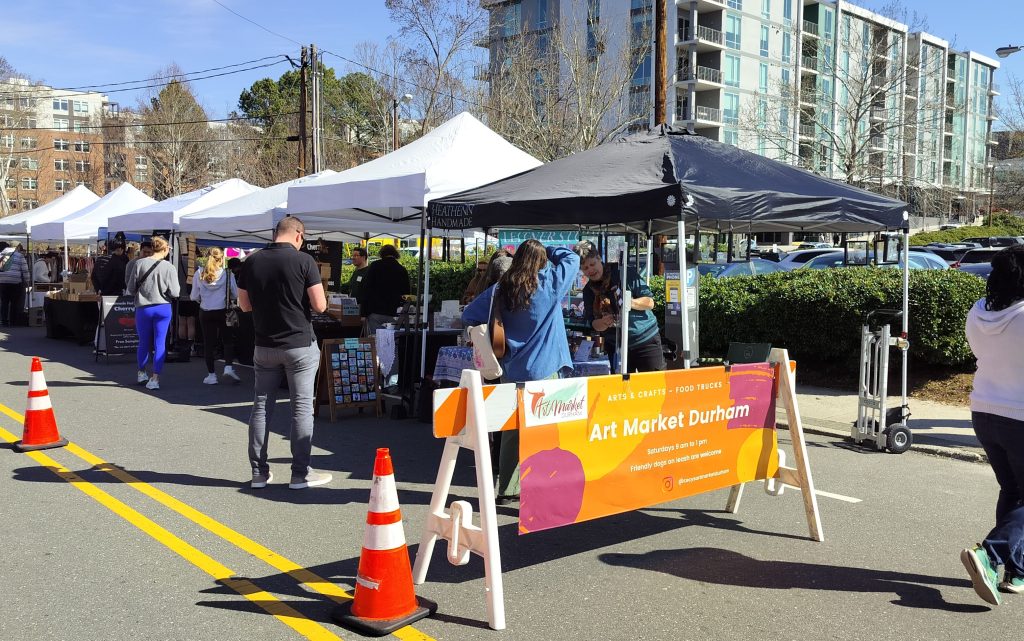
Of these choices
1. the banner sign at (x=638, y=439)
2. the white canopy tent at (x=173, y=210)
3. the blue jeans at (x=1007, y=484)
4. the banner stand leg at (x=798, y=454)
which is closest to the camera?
the blue jeans at (x=1007, y=484)

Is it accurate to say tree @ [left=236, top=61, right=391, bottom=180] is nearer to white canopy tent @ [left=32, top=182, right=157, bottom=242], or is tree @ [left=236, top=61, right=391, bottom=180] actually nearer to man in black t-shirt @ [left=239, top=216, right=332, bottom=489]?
white canopy tent @ [left=32, top=182, right=157, bottom=242]

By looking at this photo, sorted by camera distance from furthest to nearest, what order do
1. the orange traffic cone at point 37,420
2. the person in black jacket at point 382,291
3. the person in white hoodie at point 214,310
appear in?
the person in white hoodie at point 214,310, the person in black jacket at point 382,291, the orange traffic cone at point 37,420

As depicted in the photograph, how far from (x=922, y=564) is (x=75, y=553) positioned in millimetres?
4841

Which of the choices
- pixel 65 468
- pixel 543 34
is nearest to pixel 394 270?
pixel 65 468

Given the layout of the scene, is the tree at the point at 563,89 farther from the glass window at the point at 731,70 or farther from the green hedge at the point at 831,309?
the glass window at the point at 731,70

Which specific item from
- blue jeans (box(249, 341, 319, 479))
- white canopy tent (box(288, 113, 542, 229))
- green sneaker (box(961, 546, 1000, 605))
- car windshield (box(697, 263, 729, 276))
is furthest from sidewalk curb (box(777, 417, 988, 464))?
car windshield (box(697, 263, 729, 276))

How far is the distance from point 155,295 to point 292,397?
17.8ft

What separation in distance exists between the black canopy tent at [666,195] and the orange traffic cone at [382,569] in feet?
9.92

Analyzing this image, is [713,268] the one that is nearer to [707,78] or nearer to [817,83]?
[817,83]

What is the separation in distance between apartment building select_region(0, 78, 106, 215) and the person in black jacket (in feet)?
170

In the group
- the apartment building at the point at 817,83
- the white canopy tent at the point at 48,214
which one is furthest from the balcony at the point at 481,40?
the white canopy tent at the point at 48,214

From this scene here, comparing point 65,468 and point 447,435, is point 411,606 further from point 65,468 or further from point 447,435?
point 65,468

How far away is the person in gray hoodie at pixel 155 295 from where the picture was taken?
1045cm

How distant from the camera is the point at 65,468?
6.70 metres
